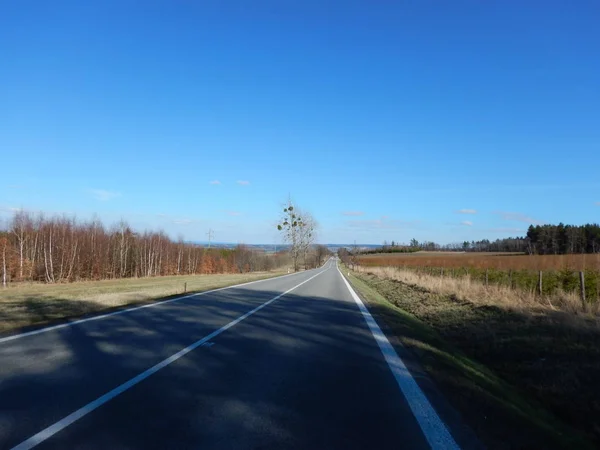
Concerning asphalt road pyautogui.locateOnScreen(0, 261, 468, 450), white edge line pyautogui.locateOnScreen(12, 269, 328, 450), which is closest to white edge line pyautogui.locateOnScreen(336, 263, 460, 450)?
asphalt road pyautogui.locateOnScreen(0, 261, 468, 450)

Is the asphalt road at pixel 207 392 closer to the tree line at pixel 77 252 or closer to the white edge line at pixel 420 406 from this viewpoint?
the white edge line at pixel 420 406

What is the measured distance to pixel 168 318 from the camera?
1320 cm

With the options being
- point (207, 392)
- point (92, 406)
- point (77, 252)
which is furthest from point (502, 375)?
point (77, 252)

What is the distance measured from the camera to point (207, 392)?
6.20 m

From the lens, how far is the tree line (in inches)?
1940

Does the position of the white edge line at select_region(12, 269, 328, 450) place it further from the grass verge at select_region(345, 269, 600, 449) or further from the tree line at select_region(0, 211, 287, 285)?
the tree line at select_region(0, 211, 287, 285)

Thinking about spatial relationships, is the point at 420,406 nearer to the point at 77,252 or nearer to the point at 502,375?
the point at 502,375

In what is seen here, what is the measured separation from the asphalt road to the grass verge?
0.60m

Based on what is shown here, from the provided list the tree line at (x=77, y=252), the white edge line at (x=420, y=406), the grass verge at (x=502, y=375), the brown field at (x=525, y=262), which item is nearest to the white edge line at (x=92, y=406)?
the white edge line at (x=420, y=406)

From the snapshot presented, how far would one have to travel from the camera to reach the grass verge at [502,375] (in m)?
5.25

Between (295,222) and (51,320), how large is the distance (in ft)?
202

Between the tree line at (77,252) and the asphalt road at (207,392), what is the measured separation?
116 ft

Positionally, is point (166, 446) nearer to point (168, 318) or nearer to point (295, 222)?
point (168, 318)

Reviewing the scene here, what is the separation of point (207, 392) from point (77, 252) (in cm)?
5373
